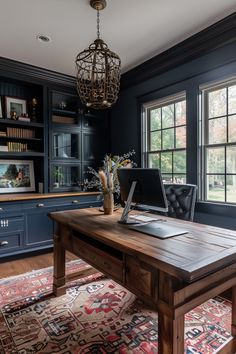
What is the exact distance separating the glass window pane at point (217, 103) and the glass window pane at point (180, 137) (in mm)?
405


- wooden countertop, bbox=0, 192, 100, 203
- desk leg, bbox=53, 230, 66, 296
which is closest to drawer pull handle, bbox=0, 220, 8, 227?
wooden countertop, bbox=0, 192, 100, 203

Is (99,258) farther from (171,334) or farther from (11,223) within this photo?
(11,223)

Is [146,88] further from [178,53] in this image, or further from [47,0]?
[47,0]

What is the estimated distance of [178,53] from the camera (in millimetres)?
3039

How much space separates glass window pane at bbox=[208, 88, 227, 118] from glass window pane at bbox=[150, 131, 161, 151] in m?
0.86

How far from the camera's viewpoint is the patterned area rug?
66.1 inches

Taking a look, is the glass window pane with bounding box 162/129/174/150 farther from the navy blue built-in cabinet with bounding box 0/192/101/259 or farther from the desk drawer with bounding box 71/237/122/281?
the desk drawer with bounding box 71/237/122/281

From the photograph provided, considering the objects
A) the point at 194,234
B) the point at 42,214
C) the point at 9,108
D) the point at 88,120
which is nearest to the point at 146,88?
the point at 88,120

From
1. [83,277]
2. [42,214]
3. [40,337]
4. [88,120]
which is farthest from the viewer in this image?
[88,120]

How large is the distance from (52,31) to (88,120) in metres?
1.86

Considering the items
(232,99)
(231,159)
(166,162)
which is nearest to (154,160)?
(166,162)

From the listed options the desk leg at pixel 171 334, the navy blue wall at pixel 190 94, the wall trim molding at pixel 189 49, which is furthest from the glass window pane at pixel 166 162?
the desk leg at pixel 171 334

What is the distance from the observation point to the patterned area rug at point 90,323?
1679mm

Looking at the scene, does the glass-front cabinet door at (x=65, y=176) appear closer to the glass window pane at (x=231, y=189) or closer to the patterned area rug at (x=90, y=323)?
the patterned area rug at (x=90, y=323)
